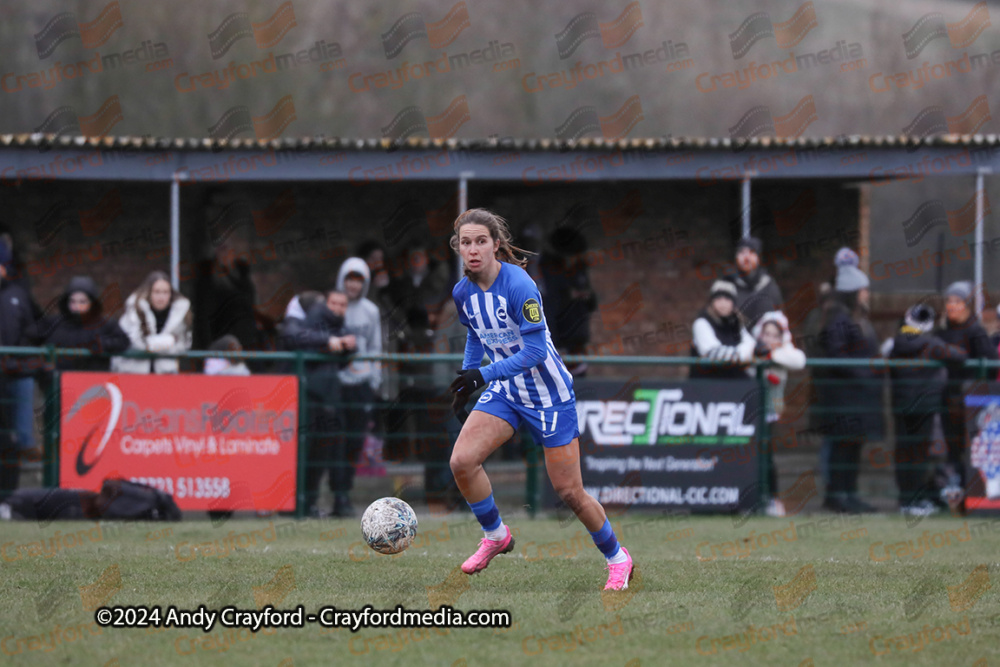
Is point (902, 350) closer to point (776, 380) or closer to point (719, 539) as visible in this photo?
point (776, 380)

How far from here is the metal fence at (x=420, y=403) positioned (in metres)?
10.9

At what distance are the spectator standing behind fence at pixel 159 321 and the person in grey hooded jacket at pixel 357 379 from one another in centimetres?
149

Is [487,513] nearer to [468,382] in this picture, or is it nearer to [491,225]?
[468,382]

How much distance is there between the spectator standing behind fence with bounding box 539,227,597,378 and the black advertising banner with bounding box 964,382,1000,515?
157 inches

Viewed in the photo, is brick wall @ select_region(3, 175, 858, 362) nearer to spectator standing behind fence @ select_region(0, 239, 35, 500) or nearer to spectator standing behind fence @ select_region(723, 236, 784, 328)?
spectator standing behind fence @ select_region(723, 236, 784, 328)

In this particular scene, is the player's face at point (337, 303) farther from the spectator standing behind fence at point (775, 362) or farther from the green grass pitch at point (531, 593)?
the spectator standing behind fence at point (775, 362)

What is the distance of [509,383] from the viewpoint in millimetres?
7051

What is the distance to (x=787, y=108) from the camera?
32.7 meters

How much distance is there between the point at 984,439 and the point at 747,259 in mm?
2825

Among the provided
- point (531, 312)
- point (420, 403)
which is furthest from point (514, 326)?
point (420, 403)

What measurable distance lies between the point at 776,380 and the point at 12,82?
20.5m

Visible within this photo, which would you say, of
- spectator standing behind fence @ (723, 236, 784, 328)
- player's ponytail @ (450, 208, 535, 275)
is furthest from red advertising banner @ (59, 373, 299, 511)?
spectator standing behind fence @ (723, 236, 784, 328)

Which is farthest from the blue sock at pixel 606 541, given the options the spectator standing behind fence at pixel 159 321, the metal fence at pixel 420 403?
the spectator standing behind fence at pixel 159 321

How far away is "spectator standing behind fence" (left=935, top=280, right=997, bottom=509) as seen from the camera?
11.7 meters
